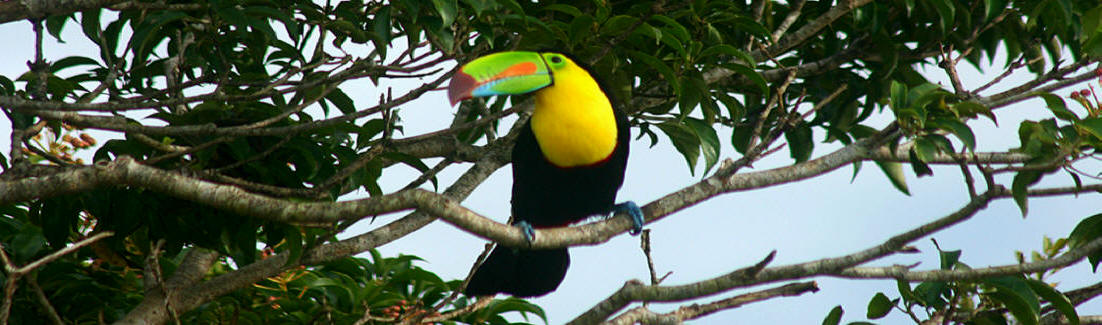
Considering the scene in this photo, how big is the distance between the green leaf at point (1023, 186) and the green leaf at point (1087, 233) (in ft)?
1.29

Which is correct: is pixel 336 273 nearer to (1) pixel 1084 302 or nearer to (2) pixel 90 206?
(2) pixel 90 206

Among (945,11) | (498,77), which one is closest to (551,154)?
(498,77)

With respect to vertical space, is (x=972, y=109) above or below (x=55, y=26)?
below

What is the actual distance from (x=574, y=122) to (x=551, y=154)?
0.20 metres

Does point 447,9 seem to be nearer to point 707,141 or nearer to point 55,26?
point 707,141

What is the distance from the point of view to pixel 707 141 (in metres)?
4.38

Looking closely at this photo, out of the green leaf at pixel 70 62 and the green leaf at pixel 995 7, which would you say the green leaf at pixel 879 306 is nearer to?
the green leaf at pixel 995 7

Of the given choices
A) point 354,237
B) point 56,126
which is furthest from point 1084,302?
point 56,126

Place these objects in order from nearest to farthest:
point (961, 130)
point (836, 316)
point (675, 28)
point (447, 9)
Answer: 1. point (447, 9)
2. point (961, 130)
3. point (675, 28)
4. point (836, 316)

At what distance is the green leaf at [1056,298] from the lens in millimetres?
3988

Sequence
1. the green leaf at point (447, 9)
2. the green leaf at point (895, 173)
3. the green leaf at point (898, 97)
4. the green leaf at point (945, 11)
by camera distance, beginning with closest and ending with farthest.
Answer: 1. the green leaf at point (447, 9)
2. the green leaf at point (898, 97)
3. the green leaf at point (945, 11)
4. the green leaf at point (895, 173)

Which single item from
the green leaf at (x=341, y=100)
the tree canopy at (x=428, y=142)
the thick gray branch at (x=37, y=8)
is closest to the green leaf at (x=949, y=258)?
the tree canopy at (x=428, y=142)

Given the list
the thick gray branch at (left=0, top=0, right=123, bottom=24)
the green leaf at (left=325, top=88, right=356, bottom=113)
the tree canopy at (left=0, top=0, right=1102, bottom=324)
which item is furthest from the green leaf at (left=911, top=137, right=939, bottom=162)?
the thick gray branch at (left=0, top=0, right=123, bottom=24)

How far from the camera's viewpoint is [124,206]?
4.09 meters
